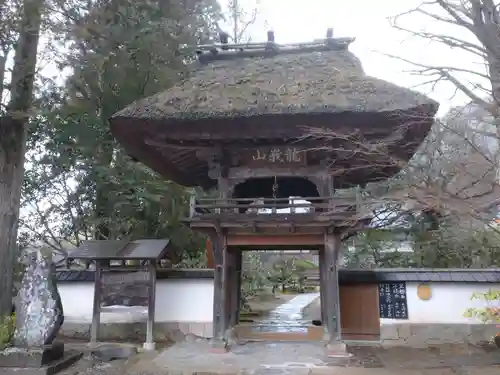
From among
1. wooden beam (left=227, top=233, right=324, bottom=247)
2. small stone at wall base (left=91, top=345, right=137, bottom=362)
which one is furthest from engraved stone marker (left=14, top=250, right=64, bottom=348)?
wooden beam (left=227, top=233, right=324, bottom=247)

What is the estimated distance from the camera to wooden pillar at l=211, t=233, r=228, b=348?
7.43 m

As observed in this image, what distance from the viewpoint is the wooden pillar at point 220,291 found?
24.4 feet

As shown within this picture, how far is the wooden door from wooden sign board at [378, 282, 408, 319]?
12 cm

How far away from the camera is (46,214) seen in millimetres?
13859

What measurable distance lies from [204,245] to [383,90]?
7.79m

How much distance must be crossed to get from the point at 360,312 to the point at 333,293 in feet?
6.83

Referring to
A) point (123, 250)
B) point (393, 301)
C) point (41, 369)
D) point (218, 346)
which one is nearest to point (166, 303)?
point (123, 250)

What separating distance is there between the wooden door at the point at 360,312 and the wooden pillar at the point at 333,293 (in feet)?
5.21

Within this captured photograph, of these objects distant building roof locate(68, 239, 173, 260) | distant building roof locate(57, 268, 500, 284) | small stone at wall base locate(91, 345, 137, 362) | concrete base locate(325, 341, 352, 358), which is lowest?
small stone at wall base locate(91, 345, 137, 362)

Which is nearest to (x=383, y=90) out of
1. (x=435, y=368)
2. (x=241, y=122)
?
(x=241, y=122)

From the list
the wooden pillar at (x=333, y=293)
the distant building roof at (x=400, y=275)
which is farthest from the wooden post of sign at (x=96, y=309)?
the wooden pillar at (x=333, y=293)

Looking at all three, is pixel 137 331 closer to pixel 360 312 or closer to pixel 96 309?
pixel 96 309

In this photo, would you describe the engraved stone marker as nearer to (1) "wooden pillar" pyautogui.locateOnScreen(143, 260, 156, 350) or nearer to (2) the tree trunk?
(2) the tree trunk

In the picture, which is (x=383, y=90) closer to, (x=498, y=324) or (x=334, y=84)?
(x=334, y=84)
